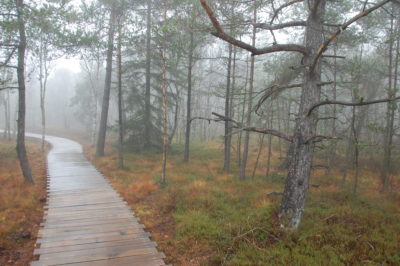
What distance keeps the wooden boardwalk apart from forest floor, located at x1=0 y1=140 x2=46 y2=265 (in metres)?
0.31

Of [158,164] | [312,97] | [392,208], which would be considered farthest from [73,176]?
[392,208]

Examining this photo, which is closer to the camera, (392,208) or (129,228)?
(129,228)

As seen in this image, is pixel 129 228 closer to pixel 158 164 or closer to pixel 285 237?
pixel 285 237

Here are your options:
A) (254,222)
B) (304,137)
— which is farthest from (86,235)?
(304,137)

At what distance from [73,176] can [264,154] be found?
511 inches

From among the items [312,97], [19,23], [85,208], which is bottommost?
[85,208]

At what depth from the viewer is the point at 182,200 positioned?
919 centimetres

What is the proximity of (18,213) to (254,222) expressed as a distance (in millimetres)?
6674

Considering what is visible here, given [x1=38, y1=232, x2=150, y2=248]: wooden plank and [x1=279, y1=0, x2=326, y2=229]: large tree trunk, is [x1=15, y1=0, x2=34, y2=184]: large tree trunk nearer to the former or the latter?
[x1=38, y1=232, x2=150, y2=248]: wooden plank

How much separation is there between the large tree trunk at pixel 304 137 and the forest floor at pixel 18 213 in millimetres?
5586

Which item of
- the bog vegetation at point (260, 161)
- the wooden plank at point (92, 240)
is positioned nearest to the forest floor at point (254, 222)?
the bog vegetation at point (260, 161)

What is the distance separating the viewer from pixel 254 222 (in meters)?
6.70

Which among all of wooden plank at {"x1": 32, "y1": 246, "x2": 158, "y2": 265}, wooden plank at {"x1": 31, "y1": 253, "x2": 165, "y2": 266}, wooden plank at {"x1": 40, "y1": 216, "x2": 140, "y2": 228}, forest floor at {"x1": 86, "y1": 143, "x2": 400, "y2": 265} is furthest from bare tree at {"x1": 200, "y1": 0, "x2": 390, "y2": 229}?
wooden plank at {"x1": 40, "y1": 216, "x2": 140, "y2": 228}

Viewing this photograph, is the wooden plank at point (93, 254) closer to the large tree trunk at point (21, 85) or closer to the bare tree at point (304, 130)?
the bare tree at point (304, 130)
